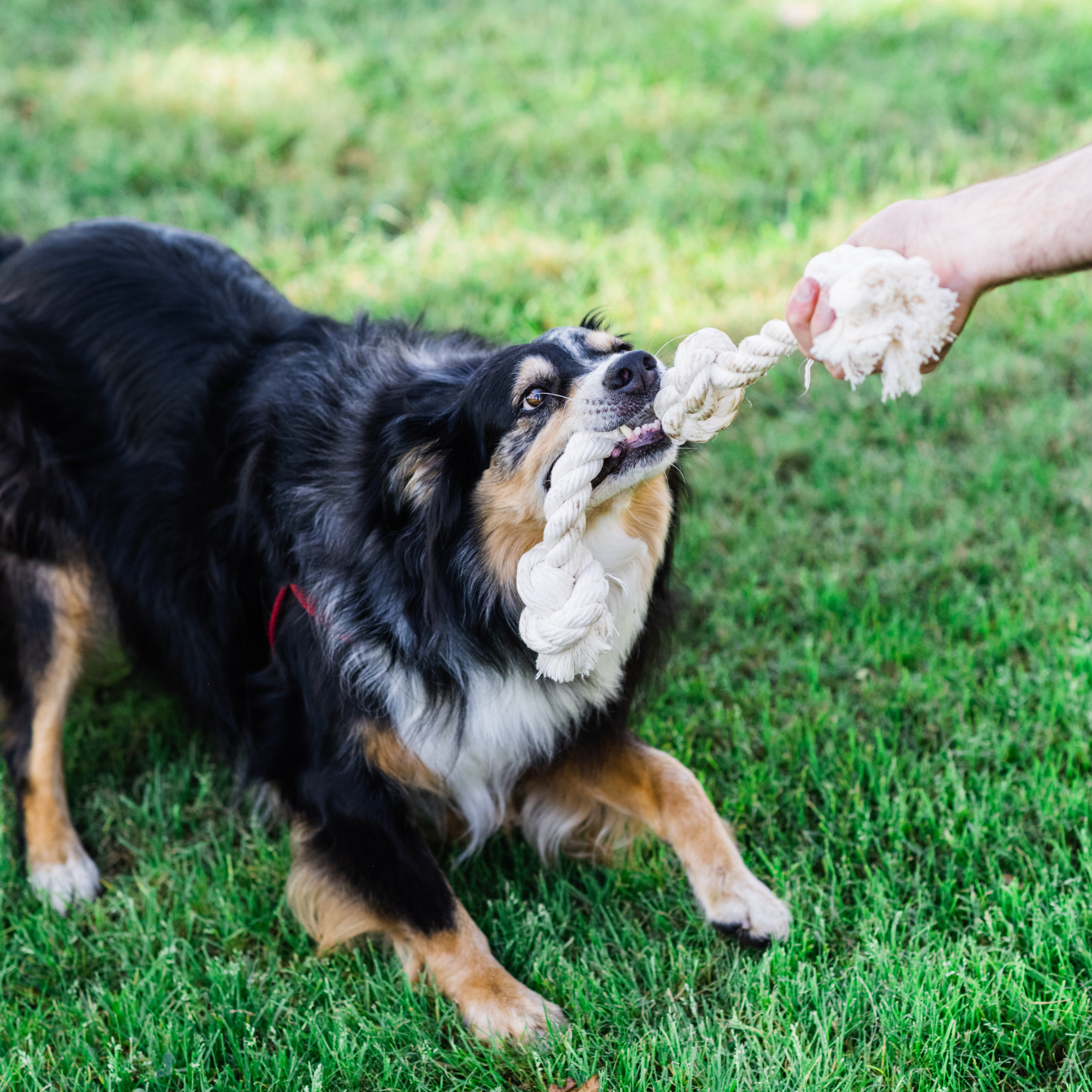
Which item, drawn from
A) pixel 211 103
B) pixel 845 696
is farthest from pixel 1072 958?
pixel 211 103

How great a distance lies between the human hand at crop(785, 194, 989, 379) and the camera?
2.12 metres

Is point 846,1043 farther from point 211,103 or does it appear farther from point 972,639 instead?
point 211,103

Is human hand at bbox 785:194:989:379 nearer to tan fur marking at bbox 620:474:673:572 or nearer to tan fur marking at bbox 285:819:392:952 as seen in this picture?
tan fur marking at bbox 620:474:673:572

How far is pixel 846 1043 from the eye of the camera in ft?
8.00

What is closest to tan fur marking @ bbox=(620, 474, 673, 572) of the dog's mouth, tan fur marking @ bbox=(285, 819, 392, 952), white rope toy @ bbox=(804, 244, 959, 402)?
the dog's mouth

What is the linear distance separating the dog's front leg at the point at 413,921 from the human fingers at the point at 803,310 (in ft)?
5.39

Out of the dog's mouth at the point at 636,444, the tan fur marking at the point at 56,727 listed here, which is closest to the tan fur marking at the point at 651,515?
the dog's mouth at the point at 636,444

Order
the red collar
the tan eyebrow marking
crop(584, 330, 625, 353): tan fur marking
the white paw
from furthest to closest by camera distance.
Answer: the white paw < the red collar < crop(584, 330, 625, 353): tan fur marking < the tan eyebrow marking

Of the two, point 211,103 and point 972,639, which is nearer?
point 972,639

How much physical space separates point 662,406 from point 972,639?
1949 millimetres

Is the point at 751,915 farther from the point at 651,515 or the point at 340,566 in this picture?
the point at 340,566

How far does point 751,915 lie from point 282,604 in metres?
1.50

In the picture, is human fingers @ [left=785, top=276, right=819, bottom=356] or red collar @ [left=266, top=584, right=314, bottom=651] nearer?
human fingers @ [left=785, top=276, right=819, bottom=356]

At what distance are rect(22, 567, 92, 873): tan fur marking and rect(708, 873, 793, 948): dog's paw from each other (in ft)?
6.46
